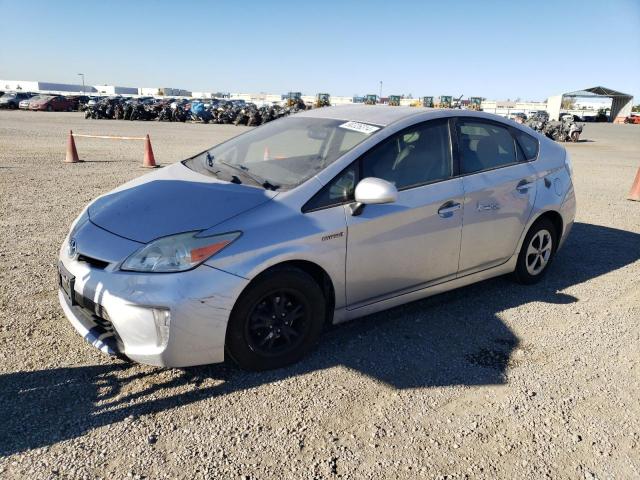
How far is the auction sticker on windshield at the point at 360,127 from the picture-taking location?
141 inches

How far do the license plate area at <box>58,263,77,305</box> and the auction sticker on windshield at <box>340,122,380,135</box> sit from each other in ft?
6.90

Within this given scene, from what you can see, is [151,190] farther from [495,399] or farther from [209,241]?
[495,399]

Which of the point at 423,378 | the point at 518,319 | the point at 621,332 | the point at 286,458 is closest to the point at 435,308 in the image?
the point at 518,319

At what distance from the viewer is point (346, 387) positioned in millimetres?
3035

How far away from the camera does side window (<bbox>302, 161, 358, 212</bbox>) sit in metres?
3.15

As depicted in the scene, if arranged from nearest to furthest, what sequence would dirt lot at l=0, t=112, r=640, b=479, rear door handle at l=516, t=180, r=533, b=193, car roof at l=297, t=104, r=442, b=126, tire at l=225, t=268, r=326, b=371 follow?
1. dirt lot at l=0, t=112, r=640, b=479
2. tire at l=225, t=268, r=326, b=371
3. car roof at l=297, t=104, r=442, b=126
4. rear door handle at l=516, t=180, r=533, b=193

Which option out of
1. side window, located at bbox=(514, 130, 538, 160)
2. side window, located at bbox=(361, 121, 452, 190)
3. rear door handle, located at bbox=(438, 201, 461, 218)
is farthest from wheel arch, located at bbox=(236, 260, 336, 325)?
side window, located at bbox=(514, 130, 538, 160)

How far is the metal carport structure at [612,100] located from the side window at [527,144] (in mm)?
63966

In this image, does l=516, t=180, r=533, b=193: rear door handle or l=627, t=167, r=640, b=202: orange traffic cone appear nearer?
l=516, t=180, r=533, b=193: rear door handle

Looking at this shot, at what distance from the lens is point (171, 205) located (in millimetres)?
3143

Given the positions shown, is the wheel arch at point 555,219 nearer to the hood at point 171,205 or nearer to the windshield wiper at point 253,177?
the windshield wiper at point 253,177

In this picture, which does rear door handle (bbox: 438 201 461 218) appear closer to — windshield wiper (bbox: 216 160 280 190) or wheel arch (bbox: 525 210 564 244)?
wheel arch (bbox: 525 210 564 244)

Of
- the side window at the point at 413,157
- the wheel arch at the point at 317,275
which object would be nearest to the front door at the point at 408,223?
the side window at the point at 413,157

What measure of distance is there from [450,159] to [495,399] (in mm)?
1792
